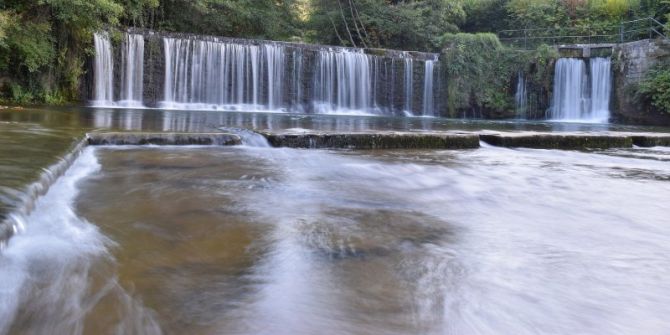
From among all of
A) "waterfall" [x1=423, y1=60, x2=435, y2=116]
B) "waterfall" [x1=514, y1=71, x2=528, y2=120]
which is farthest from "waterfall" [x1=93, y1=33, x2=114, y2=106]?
"waterfall" [x1=514, y1=71, x2=528, y2=120]

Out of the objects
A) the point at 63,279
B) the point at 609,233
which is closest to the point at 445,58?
the point at 609,233

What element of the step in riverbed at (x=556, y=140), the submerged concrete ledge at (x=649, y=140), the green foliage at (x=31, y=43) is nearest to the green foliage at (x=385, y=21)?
the green foliage at (x=31, y=43)

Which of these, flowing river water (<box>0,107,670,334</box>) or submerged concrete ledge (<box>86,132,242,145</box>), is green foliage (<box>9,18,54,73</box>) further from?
flowing river water (<box>0,107,670,334</box>)

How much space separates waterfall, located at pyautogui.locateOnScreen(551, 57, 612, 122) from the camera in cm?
1931

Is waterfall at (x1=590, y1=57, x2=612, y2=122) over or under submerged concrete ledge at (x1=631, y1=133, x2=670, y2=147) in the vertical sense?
over

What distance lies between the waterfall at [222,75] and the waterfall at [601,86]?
10743 millimetres

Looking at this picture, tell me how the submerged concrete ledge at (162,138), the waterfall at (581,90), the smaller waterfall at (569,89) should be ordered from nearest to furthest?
the submerged concrete ledge at (162,138) → the waterfall at (581,90) → the smaller waterfall at (569,89)

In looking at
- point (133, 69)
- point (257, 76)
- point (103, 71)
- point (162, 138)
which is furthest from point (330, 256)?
point (257, 76)

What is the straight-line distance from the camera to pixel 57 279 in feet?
6.30

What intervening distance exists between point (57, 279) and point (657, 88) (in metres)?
19.3

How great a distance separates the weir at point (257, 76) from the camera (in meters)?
15.0

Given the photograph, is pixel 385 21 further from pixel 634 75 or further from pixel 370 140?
pixel 370 140

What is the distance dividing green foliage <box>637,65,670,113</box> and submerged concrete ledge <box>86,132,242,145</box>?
52.9 ft

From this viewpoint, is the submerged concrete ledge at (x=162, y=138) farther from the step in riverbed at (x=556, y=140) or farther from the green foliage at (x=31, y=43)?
the green foliage at (x=31, y=43)
